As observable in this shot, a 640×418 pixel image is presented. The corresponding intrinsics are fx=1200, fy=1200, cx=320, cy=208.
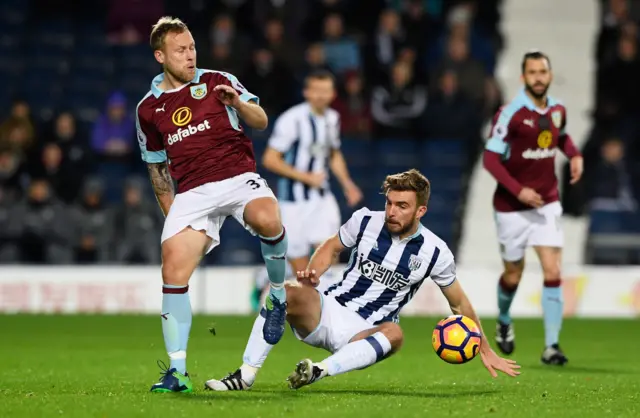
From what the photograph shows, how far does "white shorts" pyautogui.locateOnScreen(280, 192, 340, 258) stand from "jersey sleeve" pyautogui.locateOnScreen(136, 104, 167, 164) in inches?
189

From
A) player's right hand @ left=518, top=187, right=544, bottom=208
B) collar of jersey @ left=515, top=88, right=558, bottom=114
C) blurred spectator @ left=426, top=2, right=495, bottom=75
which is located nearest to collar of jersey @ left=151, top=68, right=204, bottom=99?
player's right hand @ left=518, top=187, right=544, bottom=208

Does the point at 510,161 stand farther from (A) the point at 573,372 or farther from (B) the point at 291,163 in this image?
(B) the point at 291,163

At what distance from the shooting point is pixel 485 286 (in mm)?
14641

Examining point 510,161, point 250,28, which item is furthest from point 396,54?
point 510,161

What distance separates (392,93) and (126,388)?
10.3 m

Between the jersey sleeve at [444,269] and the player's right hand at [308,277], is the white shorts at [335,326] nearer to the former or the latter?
the player's right hand at [308,277]

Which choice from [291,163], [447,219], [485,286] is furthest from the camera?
[447,219]

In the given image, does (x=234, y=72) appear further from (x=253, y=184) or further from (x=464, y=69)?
(x=253, y=184)

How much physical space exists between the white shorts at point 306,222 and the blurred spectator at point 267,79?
4.70 metres

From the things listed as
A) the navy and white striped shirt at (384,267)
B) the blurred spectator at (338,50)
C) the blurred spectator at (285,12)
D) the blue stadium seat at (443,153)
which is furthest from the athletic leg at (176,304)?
the blurred spectator at (285,12)

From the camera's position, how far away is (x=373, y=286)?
6.73 meters

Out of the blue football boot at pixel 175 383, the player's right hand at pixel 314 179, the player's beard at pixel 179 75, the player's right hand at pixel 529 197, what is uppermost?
the player's beard at pixel 179 75

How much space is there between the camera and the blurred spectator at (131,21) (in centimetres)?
1725

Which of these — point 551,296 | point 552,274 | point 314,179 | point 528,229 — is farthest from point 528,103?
point 314,179
